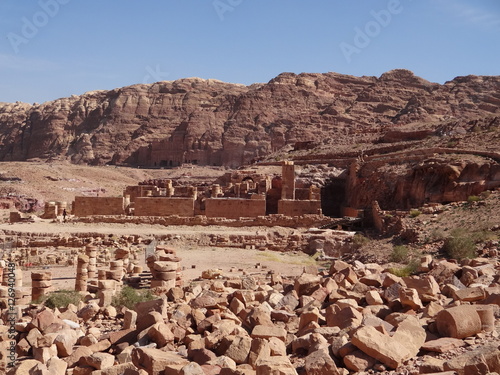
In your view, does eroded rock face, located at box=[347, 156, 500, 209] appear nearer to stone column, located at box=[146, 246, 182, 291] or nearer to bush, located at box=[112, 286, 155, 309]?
stone column, located at box=[146, 246, 182, 291]

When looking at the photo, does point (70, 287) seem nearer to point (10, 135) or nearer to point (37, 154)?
point (37, 154)

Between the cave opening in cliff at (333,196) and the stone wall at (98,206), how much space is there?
1425cm

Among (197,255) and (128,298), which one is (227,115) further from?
(128,298)

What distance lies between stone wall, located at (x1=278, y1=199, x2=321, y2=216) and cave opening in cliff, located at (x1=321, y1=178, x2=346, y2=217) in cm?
956

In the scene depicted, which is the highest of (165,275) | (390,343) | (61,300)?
(390,343)

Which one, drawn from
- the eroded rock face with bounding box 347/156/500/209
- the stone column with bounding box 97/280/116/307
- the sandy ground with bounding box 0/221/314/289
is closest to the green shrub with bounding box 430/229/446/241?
the sandy ground with bounding box 0/221/314/289

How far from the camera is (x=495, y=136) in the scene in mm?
33750

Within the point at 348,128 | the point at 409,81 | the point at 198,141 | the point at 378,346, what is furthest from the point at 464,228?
the point at 409,81

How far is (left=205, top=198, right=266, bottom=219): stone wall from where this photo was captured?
27.4 meters

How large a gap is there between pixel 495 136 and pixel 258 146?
147 ft

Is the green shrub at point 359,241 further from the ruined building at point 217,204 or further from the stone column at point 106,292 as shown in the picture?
the stone column at point 106,292

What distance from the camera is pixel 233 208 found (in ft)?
90.3

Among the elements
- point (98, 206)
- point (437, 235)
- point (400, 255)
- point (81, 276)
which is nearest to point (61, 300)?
point (81, 276)

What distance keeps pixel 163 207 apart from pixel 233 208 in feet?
12.2
